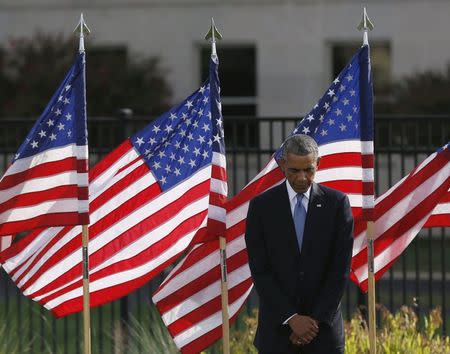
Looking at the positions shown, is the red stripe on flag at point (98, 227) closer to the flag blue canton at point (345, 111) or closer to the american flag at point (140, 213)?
the american flag at point (140, 213)

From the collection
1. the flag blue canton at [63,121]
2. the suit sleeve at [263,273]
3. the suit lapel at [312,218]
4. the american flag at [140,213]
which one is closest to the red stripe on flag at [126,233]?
the american flag at [140,213]

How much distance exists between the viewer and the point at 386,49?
23688 mm

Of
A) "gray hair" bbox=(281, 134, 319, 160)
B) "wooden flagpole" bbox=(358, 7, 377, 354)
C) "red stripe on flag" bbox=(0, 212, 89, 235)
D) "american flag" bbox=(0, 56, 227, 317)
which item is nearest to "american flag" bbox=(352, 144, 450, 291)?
"wooden flagpole" bbox=(358, 7, 377, 354)

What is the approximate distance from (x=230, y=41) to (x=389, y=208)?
611 inches

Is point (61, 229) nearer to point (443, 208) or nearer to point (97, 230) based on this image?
point (97, 230)

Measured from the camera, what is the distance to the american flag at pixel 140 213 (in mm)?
8461

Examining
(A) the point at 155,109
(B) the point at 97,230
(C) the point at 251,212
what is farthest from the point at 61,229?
(A) the point at 155,109

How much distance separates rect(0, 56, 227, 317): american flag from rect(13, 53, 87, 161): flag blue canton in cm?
42

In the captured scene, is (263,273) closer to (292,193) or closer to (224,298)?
(292,193)

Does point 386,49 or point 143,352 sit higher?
point 386,49

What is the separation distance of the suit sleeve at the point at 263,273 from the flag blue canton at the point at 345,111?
128 cm

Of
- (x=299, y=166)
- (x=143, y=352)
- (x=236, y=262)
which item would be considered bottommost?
(x=143, y=352)

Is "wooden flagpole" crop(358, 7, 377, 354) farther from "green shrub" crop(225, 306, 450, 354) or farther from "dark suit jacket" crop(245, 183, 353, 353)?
"dark suit jacket" crop(245, 183, 353, 353)

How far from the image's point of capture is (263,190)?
8.43 m
